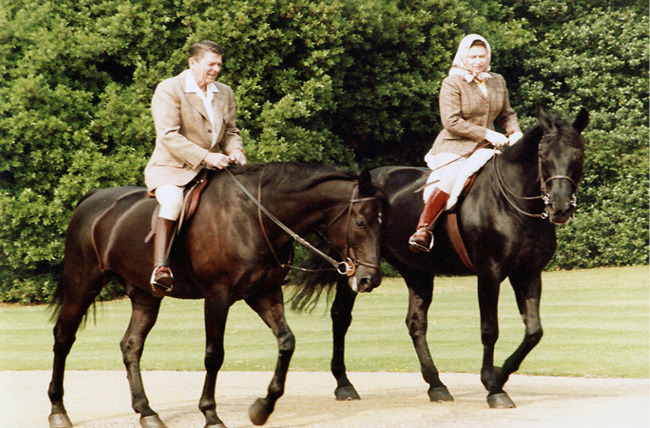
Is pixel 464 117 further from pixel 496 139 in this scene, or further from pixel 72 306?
pixel 72 306

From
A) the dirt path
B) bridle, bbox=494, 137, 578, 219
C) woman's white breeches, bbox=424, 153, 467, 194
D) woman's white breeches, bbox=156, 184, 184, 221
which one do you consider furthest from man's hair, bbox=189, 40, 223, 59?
the dirt path

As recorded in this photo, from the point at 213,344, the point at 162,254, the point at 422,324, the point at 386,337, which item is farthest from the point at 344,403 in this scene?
the point at 386,337

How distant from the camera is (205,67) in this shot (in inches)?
288

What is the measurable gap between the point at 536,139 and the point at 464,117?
3.30 ft

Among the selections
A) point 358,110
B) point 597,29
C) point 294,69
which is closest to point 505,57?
point 597,29

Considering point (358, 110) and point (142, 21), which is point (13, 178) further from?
point (358, 110)

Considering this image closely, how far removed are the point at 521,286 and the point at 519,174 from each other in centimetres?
96

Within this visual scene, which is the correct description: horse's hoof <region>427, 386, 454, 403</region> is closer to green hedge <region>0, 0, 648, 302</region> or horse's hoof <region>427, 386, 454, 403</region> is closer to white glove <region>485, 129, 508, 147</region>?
white glove <region>485, 129, 508, 147</region>

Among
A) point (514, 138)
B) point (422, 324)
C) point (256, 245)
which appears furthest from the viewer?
point (422, 324)

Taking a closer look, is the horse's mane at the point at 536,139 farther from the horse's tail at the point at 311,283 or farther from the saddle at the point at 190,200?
the saddle at the point at 190,200

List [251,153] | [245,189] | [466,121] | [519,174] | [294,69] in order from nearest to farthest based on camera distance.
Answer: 1. [245,189]
2. [519,174]
3. [466,121]
4. [251,153]
5. [294,69]

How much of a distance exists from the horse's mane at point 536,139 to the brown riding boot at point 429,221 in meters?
0.68

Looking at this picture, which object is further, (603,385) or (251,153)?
(251,153)

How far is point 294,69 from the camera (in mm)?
22453
